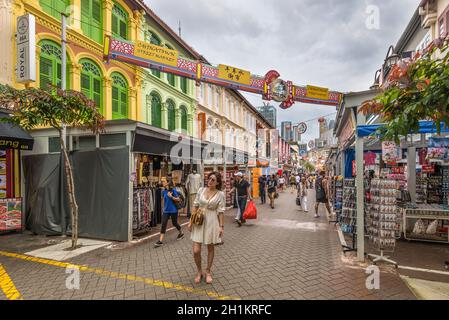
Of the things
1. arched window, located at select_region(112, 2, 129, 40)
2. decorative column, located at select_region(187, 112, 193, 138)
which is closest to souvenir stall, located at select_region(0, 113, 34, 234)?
arched window, located at select_region(112, 2, 129, 40)

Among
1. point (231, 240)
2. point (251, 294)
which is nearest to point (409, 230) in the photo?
point (231, 240)

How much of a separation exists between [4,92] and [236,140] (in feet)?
72.5

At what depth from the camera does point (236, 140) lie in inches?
1037

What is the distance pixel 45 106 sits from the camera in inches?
205

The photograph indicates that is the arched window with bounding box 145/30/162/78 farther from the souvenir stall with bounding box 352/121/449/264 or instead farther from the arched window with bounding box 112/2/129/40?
the souvenir stall with bounding box 352/121/449/264

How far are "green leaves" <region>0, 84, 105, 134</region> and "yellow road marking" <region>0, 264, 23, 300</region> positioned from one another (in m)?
2.98

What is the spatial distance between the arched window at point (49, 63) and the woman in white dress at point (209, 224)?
8.13 metres

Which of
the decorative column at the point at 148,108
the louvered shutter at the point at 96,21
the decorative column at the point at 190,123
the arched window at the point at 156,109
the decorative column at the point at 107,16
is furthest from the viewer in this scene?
the decorative column at the point at 190,123

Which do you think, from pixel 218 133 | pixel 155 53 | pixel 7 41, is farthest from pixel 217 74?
pixel 218 133

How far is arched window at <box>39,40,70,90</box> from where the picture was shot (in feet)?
29.1

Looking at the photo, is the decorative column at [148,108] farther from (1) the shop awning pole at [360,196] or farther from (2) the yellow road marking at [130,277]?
(1) the shop awning pole at [360,196]

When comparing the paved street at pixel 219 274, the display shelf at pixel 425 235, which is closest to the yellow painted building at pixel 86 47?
the paved street at pixel 219 274

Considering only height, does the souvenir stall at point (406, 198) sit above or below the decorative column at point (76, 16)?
below

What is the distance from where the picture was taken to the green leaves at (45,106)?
16.5 ft
